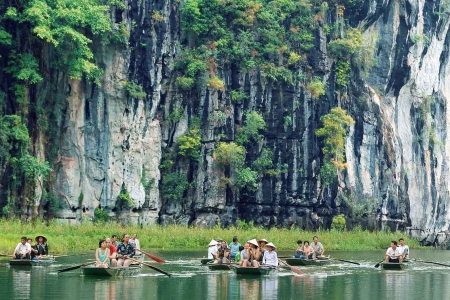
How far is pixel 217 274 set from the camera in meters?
31.9

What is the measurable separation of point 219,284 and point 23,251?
274 inches

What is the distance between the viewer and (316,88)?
55344 millimetres

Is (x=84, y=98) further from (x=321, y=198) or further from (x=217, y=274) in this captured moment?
(x=217, y=274)

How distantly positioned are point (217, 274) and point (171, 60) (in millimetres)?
22334

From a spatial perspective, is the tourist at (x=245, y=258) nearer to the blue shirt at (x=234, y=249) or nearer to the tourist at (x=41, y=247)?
the blue shirt at (x=234, y=249)

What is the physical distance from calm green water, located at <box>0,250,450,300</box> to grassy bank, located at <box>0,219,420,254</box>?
429cm

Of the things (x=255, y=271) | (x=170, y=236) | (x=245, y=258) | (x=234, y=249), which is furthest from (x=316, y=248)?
(x=170, y=236)

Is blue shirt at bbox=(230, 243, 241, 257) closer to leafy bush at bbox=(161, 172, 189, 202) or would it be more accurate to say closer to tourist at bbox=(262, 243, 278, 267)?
tourist at bbox=(262, 243, 278, 267)

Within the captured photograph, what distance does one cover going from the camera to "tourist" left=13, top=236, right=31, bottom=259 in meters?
32.7

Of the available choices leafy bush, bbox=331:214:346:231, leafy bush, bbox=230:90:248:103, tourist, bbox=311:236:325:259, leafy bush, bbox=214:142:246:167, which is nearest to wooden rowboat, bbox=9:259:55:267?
tourist, bbox=311:236:325:259

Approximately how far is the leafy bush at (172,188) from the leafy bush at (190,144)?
1161mm

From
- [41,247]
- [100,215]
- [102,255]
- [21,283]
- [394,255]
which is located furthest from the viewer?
[100,215]

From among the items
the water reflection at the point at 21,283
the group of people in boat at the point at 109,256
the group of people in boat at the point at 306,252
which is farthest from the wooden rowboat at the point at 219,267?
the water reflection at the point at 21,283

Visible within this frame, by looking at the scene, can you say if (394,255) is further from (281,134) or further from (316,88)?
(316,88)
